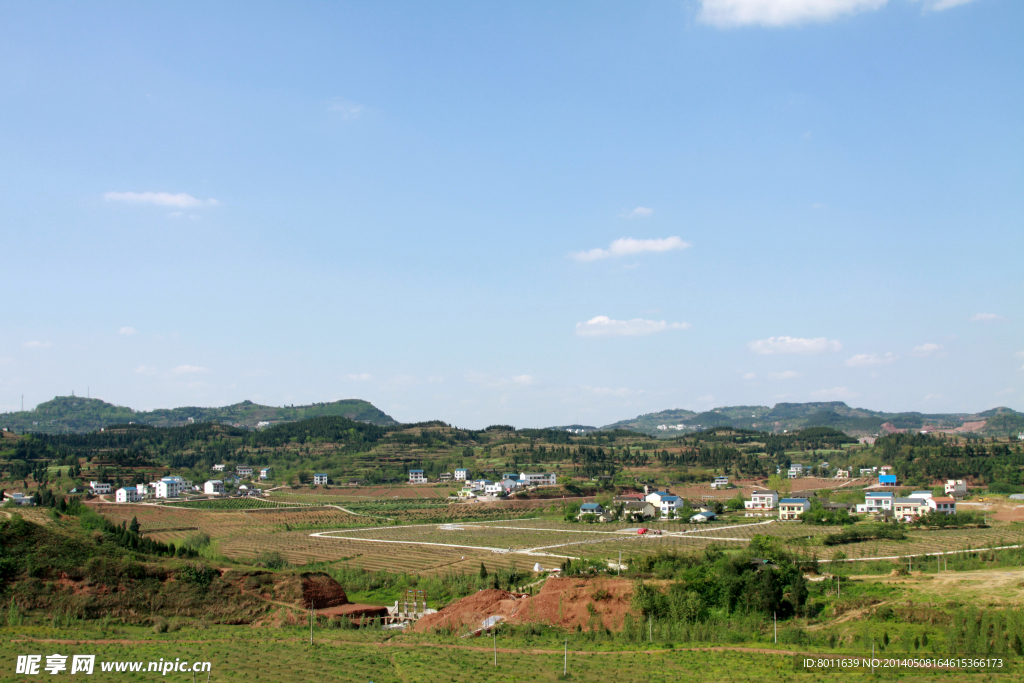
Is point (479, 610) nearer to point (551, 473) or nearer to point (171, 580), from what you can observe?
point (171, 580)

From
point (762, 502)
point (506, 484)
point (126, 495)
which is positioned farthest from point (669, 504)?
point (126, 495)

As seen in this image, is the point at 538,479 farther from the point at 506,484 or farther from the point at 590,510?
the point at 590,510

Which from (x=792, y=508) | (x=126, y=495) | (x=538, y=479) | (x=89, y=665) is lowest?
(x=538, y=479)

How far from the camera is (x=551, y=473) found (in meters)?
115

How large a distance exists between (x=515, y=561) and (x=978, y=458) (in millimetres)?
81336

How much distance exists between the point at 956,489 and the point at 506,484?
54.0 metres

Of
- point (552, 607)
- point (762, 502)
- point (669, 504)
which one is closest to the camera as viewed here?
point (552, 607)

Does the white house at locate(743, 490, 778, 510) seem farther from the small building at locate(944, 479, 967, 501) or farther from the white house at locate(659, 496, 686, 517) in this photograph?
the small building at locate(944, 479, 967, 501)

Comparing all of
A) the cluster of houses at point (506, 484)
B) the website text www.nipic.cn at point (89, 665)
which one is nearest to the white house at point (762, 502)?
the cluster of houses at point (506, 484)

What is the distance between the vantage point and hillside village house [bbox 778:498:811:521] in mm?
67812

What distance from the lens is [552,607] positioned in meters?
30.0

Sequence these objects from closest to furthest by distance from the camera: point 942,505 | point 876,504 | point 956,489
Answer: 1. point 942,505
2. point 876,504
3. point 956,489

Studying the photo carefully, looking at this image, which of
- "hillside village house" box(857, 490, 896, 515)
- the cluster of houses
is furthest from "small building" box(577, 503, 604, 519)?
the cluster of houses

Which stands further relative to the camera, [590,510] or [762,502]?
[762,502]
